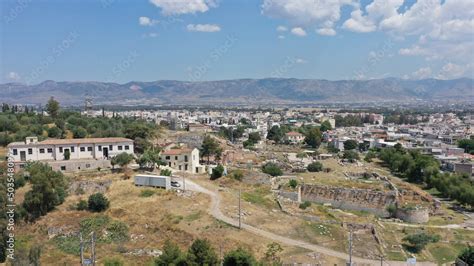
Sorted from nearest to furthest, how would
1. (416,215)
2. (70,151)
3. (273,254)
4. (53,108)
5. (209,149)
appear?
1. (273,254)
2. (416,215)
3. (70,151)
4. (209,149)
5. (53,108)

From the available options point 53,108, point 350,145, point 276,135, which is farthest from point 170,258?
point 276,135

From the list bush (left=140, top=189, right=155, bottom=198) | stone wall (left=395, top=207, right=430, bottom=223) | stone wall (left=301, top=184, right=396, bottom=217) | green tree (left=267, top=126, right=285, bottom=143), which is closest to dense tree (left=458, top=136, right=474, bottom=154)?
green tree (left=267, top=126, right=285, bottom=143)

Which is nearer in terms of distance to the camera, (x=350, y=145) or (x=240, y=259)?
(x=240, y=259)

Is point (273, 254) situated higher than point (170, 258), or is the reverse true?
point (170, 258)

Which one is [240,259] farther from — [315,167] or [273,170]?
[315,167]

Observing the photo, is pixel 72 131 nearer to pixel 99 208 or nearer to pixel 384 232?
pixel 99 208

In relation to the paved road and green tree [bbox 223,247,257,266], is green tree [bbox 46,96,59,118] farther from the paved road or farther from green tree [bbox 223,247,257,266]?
green tree [bbox 223,247,257,266]

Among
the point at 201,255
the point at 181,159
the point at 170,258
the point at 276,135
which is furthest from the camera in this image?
the point at 276,135
